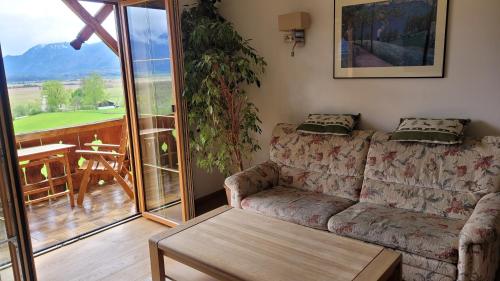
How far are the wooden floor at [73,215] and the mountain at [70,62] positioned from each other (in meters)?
1.42

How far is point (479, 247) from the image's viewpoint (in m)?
1.79

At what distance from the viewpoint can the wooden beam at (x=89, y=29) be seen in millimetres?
3789

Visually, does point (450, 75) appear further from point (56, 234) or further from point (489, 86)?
point (56, 234)

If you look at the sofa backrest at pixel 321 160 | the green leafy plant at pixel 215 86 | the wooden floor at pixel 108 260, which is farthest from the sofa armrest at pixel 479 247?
the green leafy plant at pixel 215 86

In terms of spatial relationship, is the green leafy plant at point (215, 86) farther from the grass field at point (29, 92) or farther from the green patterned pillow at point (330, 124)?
the grass field at point (29, 92)

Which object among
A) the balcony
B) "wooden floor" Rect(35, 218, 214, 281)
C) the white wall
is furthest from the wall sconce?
the balcony

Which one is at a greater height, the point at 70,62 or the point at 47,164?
the point at 70,62

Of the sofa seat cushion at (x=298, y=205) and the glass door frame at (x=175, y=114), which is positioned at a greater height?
the glass door frame at (x=175, y=114)

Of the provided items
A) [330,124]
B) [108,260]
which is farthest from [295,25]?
[108,260]

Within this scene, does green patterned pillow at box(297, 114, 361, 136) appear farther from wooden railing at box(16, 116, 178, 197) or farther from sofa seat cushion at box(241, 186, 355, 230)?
wooden railing at box(16, 116, 178, 197)

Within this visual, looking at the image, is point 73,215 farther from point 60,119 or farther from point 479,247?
point 479,247

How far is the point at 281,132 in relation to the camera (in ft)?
10.5

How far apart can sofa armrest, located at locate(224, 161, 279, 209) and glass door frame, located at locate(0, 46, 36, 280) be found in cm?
137

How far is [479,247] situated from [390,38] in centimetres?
163
